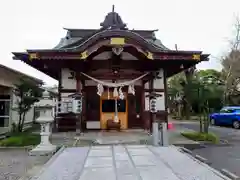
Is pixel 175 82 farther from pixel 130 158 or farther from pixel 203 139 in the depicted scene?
pixel 130 158

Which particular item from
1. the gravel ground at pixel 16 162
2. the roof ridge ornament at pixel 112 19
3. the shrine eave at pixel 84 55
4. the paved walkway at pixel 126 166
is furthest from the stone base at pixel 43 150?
the roof ridge ornament at pixel 112 19

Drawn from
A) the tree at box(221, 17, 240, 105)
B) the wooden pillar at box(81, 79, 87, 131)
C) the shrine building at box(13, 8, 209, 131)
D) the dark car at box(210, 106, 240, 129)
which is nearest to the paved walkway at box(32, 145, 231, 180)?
the shrine building at box(13, 8, 209, 131)

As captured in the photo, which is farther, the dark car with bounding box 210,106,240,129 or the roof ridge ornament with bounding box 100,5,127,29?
the dark car with bounding box 210,106,240,129

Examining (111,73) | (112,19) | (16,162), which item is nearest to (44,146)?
(16,162)

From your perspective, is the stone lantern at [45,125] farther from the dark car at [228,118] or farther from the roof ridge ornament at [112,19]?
the dark car at [228,118]

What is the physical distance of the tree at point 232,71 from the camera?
2722cm

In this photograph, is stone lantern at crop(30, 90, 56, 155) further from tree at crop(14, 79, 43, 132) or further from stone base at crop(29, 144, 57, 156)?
tree at crop(14, 79, 43, 132)

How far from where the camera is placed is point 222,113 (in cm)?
2025

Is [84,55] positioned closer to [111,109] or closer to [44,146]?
[111,109]

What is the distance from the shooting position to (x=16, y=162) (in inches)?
286

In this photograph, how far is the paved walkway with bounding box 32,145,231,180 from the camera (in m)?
5.38

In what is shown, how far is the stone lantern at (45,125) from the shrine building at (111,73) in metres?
3.31

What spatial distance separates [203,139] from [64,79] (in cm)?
725

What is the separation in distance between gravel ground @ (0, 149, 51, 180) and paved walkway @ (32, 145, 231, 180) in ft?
1.87
